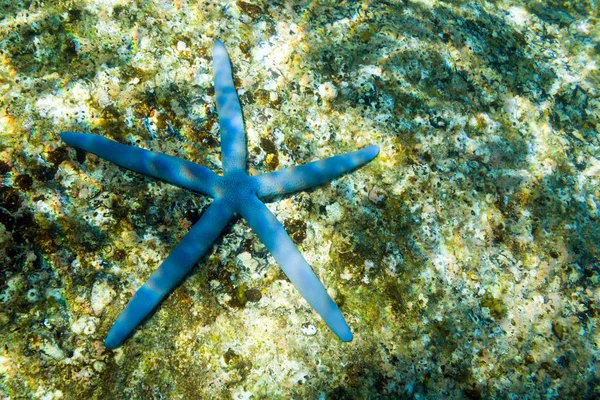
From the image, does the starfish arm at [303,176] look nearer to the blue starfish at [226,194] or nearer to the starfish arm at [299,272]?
the blue starfish at [226,194]

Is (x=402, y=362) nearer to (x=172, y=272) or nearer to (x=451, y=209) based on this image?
(x=451, y=209)

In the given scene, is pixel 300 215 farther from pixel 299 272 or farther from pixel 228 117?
pixel 228 117

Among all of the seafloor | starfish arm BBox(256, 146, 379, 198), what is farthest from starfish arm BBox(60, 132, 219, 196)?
starfish arm BBox(256, 146, 379, 198)

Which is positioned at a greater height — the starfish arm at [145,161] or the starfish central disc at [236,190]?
the starfish arm at [145,161]

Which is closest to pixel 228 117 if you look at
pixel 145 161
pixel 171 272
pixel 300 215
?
pixel 145 161

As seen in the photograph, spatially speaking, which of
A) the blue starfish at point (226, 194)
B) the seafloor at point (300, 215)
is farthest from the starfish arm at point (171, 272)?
the seafloor at point (300, 215)

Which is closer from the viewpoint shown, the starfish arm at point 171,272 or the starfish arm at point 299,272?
the starfish arm at point 171,272

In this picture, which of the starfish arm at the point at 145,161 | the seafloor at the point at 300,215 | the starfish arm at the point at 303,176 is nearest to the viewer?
the seafloor at the point at 300,215
